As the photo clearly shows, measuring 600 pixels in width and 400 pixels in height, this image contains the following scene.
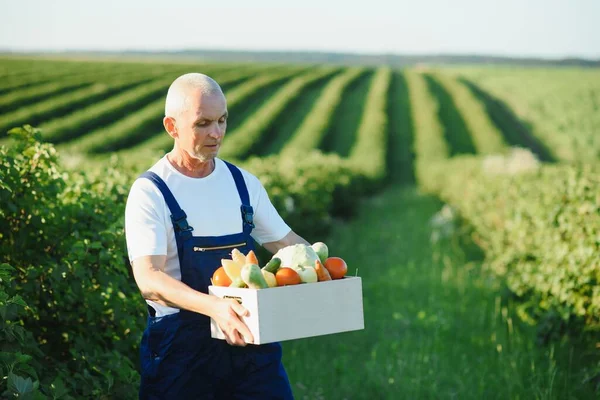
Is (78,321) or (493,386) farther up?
(78,321)

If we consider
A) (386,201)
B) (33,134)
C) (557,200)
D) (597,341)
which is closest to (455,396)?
(597,341)

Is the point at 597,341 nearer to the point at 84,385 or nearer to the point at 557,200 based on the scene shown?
the point at 557,200

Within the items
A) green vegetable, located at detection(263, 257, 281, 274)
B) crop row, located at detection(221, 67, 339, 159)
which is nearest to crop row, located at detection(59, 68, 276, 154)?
crop row, located at detection(221, 67, 339, 159)

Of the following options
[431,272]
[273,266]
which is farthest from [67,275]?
[431,272]

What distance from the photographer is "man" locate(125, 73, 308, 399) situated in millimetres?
3285

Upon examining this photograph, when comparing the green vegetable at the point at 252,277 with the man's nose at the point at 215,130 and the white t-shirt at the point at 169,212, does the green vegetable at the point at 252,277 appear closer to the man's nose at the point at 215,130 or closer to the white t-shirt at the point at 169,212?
the white t-shirt at the point at 169,212

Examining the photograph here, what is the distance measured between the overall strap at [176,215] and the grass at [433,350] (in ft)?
10.2

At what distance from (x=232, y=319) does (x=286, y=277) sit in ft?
0.89

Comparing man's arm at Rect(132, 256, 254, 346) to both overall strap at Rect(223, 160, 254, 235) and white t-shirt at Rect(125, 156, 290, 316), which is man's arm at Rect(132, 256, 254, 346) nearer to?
white t-shirt at Rect(125, 156, 290, 316)

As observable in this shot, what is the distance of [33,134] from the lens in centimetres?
496

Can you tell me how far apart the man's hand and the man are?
25cm

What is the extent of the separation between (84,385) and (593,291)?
4668 mm

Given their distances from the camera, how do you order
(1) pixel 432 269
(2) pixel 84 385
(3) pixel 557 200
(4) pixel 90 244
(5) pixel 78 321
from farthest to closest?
(1) pixel 432 269 < (3) pixel 557 200 < (5) pixel 78 321 < (4) pixel 90 244 < (2) pixel 84 385

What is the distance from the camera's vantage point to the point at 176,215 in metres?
3.34
